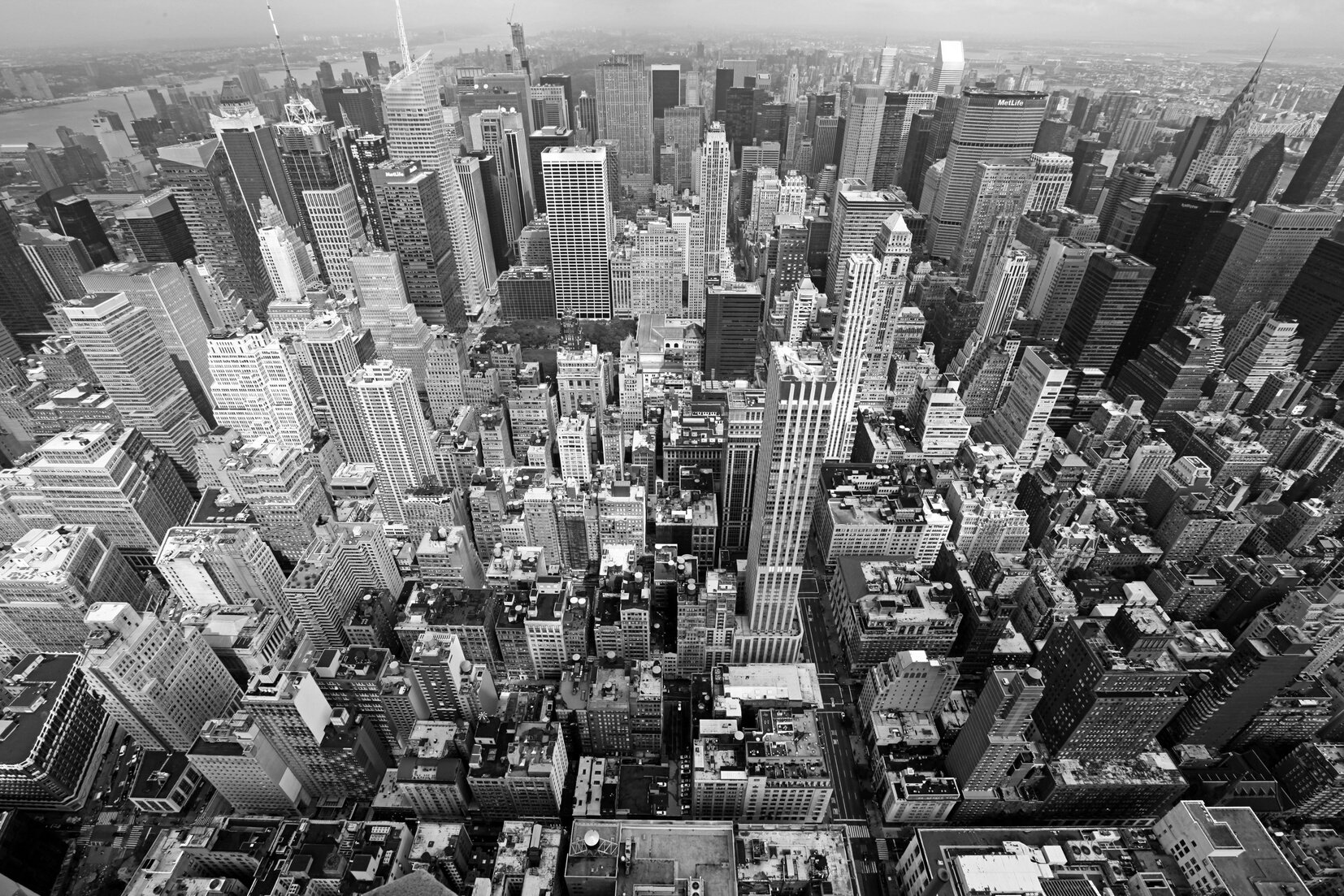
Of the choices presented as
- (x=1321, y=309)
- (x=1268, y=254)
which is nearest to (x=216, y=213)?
(x=1268, y=254)

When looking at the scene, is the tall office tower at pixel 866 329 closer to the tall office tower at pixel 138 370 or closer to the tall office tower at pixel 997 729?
the tall office tower at pixel 997 729

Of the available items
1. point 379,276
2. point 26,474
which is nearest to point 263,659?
point 26,474

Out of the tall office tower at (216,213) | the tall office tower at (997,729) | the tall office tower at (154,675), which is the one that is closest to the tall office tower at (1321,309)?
the tall office tower at (997,729)

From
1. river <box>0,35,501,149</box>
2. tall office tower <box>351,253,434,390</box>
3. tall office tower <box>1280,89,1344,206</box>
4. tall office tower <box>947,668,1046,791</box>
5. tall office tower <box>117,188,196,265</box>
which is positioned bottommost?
tall office tower <box>947,668,1046,791</box>

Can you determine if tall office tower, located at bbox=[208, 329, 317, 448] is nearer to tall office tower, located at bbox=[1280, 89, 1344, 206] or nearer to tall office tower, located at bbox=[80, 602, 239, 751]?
tall office tower, located at bbox=[80, 602, 239, 751]

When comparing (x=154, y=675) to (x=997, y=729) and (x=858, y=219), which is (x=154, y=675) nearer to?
(x=997, y=729)

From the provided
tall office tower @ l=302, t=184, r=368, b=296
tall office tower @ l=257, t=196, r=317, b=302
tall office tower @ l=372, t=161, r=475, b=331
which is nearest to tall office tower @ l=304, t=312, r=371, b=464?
tall office tower @ l=302, t=184, r=368, b=296
